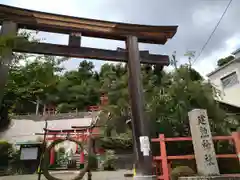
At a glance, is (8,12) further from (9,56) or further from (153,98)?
(153,98)

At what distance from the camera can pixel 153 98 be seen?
1064 cm

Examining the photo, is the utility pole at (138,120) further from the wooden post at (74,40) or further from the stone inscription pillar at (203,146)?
the wooden post at (74,40)

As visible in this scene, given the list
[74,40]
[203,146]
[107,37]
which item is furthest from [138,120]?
[74,40]

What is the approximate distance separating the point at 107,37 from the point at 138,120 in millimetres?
2964

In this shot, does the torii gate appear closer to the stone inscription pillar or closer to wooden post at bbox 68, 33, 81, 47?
wooden post at bbox 68, 33, 81, 47

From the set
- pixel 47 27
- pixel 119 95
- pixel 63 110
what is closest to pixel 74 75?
pixel 63 110

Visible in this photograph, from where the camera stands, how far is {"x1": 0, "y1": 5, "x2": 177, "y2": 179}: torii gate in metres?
5.73

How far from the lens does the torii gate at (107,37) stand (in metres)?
5.73

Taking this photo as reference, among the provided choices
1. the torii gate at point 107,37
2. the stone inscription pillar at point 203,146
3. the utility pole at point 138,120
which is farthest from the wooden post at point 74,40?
the stone inscription pillar at point 203,146

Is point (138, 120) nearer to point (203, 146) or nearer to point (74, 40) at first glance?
point (203, 146)

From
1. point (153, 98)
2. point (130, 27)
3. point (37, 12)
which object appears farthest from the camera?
point (153, 98)

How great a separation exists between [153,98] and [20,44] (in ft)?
22.0

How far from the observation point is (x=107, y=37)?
7.09m

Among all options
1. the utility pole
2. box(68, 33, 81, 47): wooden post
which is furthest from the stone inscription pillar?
box(68, 33, 81, 47): wooden post
